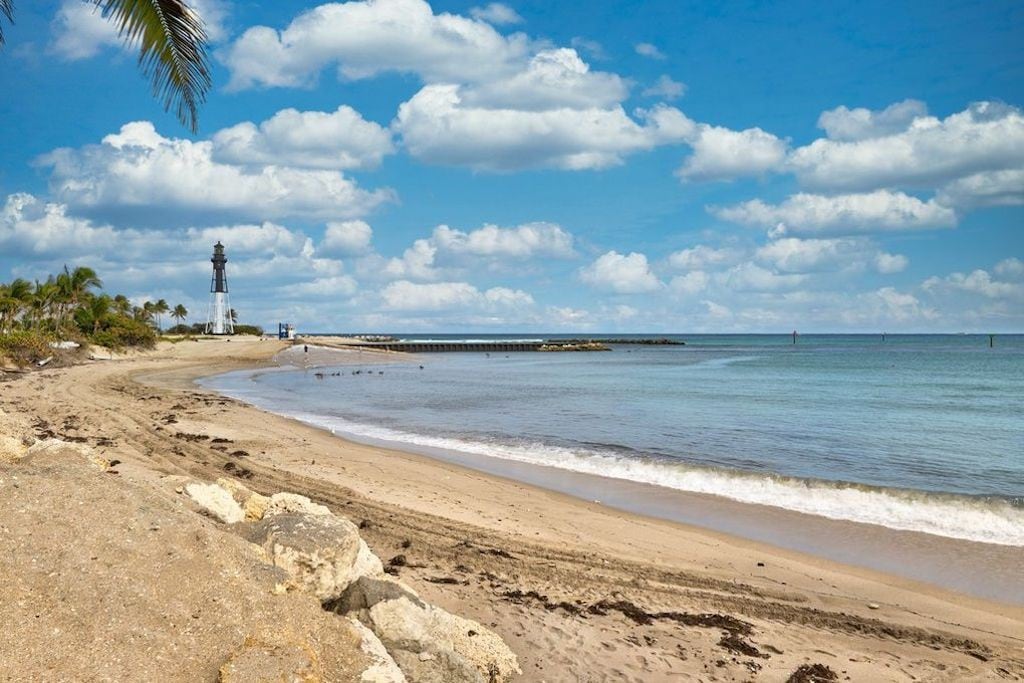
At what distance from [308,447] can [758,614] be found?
11.5 m

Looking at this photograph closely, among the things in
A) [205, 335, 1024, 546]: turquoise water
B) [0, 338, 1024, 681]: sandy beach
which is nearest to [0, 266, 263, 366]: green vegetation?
[205, 335, 1024, 546]: turquoise water

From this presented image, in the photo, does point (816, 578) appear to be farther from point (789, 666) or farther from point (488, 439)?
point (488, 439)

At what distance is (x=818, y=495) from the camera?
12688mm

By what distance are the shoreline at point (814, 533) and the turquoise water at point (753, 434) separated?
20.6 inches

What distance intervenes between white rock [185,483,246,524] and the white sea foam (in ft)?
31.1

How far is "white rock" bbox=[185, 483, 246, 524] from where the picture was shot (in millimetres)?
5922

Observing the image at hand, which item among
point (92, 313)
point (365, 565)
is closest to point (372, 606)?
point (365, 565)

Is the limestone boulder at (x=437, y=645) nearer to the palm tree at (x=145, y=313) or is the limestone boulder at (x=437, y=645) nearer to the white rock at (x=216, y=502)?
the white rock at (x=216, y=502)

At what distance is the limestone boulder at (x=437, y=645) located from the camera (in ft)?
15.4

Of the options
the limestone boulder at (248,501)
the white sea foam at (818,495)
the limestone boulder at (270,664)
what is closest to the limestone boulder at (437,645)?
the limestone boulder at (270,664)

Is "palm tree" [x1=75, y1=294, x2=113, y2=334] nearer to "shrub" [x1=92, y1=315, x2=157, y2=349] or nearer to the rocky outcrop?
"shrub" [x1=92, y1=315, x2=157, y2=349]

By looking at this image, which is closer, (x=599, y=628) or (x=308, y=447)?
(x=599, y=628)

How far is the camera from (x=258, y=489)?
10.7 metres

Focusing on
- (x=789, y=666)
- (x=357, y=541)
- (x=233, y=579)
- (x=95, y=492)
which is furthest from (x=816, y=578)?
(x=95, y=492)
